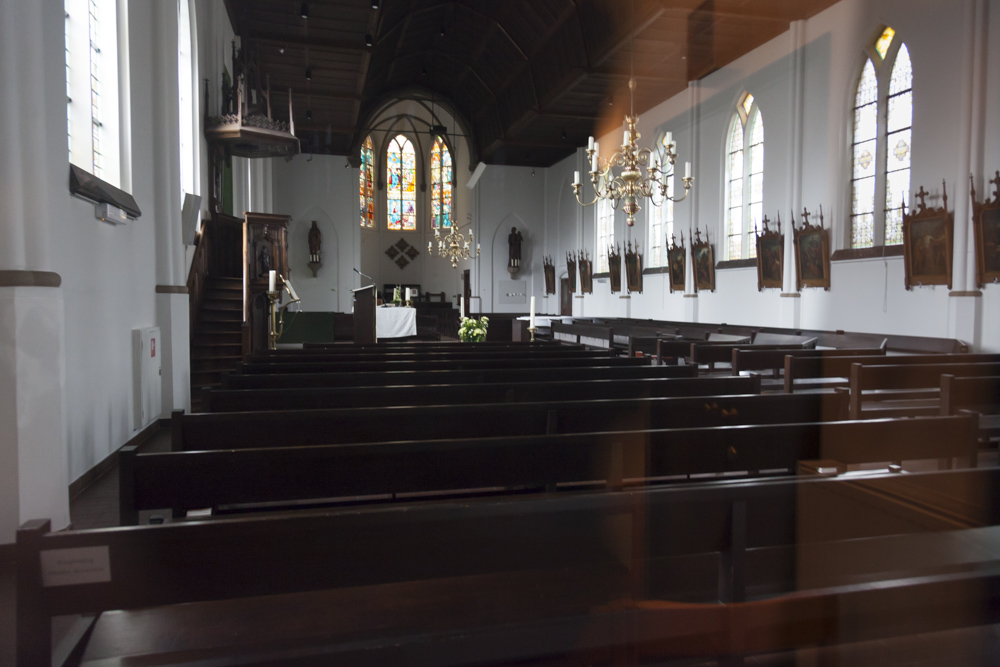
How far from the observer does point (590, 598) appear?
1777mm

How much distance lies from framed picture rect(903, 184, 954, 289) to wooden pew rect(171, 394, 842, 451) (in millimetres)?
5590

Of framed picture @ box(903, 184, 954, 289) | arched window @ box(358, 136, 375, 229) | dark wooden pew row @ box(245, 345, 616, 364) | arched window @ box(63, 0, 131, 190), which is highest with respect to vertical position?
arched window @ box(358, 136, 375, 229)

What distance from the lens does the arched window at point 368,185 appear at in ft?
79.9

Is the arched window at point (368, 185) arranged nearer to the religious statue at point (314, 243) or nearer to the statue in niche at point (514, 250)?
the religious statue at point (314, 243)

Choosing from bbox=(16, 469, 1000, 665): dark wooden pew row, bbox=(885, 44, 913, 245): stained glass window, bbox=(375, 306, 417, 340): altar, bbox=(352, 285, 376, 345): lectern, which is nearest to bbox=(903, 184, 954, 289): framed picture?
bbox=(885, 44, 913, 245): stained glass window

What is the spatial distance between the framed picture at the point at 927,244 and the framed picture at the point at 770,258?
2.36m

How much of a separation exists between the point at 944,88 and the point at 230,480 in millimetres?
8939

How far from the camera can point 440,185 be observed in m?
25.3

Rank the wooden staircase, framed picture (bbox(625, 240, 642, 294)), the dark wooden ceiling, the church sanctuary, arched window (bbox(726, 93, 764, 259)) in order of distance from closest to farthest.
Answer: the church sanctuary → the wooden staircase → the dark wooden ceiling → arched window (bbox(726, 93, 764, 259)) → framed picture (bbox(625, 240, 642, 294))

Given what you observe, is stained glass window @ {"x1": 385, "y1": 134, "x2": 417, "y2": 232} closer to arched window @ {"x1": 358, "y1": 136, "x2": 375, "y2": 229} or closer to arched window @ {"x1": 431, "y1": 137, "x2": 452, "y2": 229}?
arched window @ {"x1": 358, "y1": 136, "x2": 375, "y2": 229}

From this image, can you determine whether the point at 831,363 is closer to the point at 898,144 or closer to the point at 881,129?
the point at 898,144

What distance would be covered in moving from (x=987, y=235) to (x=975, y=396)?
13.3 feet

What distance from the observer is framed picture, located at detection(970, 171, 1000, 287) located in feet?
21.6

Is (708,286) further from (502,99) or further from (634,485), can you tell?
(634,485)
